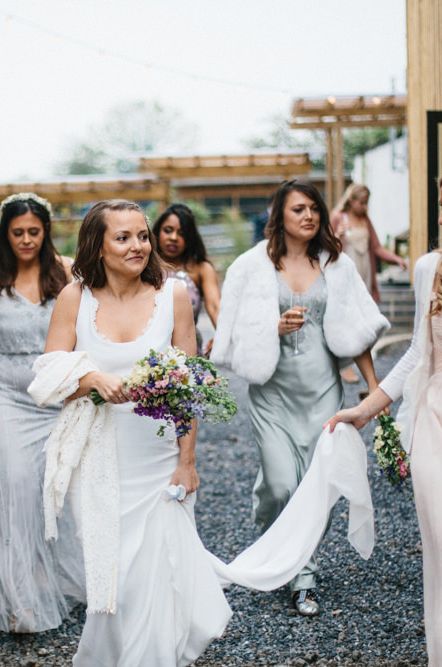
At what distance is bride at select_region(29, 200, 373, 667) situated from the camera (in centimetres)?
387

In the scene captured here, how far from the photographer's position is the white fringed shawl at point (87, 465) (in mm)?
3850

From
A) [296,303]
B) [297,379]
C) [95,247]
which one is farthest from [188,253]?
→ [95,247]

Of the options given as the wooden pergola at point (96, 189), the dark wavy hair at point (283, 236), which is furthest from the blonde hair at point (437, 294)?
the wooden pergola at point (96, 189)

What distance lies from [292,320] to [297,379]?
0.43 meters

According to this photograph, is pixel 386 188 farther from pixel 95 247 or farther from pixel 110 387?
pixel 110 387

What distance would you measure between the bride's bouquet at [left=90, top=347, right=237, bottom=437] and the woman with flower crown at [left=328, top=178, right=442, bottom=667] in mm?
774

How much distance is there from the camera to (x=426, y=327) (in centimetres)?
395

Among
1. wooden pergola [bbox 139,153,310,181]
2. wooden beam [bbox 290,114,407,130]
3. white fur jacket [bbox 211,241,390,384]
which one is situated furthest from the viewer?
wooden pergola [bbox 139,153,310,181]

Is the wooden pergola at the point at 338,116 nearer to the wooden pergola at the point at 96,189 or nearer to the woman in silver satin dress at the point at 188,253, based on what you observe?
the wooden pergola at the point at 96,189

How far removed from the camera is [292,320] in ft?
17.3

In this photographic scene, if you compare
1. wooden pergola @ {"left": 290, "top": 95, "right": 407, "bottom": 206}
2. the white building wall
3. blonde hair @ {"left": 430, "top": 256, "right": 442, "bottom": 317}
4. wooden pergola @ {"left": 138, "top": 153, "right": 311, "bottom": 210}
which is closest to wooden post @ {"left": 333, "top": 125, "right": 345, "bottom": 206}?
wooden pergola @ {"left": 290, "top": 95, "right": 407, "bottom": 206}

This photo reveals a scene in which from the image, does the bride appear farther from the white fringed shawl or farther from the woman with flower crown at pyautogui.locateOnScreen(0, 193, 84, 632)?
the woman with flower crown at pyautogui.locateOnScreen(0, 193, 84, 632)

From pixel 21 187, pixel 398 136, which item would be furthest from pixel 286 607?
pixel 398 136

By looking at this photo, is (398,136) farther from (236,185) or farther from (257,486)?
(257,486)
